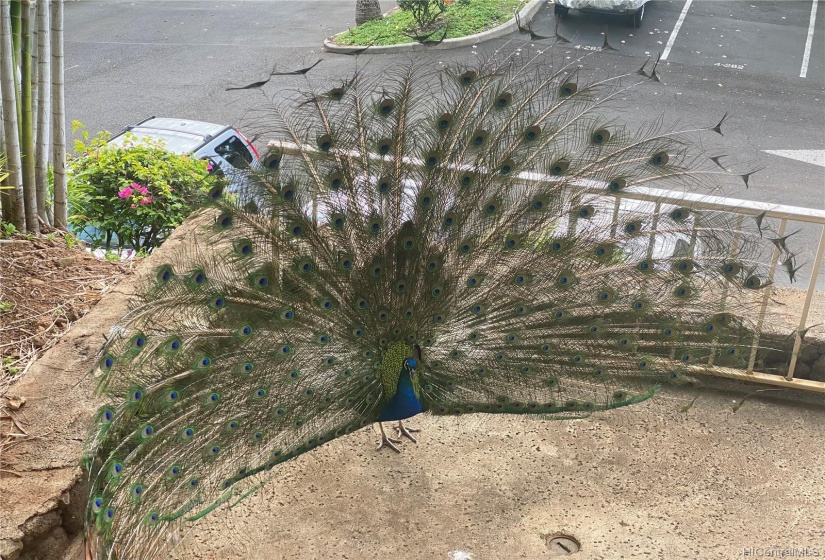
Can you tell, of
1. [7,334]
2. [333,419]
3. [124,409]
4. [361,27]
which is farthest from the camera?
[361,27]

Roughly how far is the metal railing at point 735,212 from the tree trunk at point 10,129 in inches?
73.9

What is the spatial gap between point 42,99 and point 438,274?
128 inches

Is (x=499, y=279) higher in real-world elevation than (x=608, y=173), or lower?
lower

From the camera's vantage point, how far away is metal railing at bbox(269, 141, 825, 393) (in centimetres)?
458

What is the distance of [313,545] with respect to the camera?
450cm

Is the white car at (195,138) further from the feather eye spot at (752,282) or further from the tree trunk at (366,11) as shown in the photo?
the tree trunk at (366,11)

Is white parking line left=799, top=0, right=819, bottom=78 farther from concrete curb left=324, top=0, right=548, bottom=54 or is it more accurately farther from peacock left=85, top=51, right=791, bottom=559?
peacock left=85, top=51, right=791, bottom=559

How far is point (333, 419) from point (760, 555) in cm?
243

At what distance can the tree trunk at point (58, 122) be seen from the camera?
585 cm

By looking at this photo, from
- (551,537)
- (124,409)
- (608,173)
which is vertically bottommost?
(551,537)

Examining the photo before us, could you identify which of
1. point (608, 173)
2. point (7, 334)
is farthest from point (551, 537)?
point (7, 334)

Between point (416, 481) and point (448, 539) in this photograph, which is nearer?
point (448, 539)

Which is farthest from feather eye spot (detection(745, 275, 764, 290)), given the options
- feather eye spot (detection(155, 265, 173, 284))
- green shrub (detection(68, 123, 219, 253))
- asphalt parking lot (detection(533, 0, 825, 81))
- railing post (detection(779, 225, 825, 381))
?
asphalt parking lot (detection(533, 0, 825, 81))

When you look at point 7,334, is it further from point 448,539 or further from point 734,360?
point 734,360
